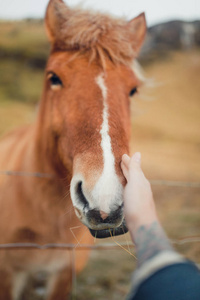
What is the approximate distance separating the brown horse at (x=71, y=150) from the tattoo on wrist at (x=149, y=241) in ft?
1.31

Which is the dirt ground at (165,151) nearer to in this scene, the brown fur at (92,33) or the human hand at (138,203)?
the human hand at (138,203)

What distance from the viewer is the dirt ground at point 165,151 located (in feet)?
11.4

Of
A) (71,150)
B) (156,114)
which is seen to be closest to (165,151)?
(156,114)

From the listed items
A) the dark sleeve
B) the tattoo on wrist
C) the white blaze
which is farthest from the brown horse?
the dark sleeve

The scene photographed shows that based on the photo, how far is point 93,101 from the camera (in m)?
1.49

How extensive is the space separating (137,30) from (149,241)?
197 cm

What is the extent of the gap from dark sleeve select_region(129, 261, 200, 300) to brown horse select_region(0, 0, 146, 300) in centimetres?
51

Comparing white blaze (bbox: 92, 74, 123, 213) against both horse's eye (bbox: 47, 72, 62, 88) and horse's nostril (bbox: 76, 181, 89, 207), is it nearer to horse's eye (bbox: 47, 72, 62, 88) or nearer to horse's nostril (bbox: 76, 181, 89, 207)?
horse's nostril (bbox: 76, 181, 89, 207)

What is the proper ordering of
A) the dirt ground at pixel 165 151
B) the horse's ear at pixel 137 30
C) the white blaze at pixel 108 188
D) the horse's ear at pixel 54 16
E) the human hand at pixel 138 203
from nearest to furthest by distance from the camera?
1. the human hand at pixel 138 203
2. the white blaze at pixel 108 188
3. the horse's ear at pixel 54 16
4. the horse's ear at pixel 137 30
5. the dirt ground at pixel 165 151

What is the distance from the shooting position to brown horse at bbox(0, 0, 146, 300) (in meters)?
1.14

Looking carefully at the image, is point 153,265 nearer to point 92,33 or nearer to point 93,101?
point 93,101

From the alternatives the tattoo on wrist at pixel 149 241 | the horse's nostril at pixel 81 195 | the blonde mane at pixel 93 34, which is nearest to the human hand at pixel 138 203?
the tattoo on wrist at pixel 149 241

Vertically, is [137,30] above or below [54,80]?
above

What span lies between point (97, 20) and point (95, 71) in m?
0.49
